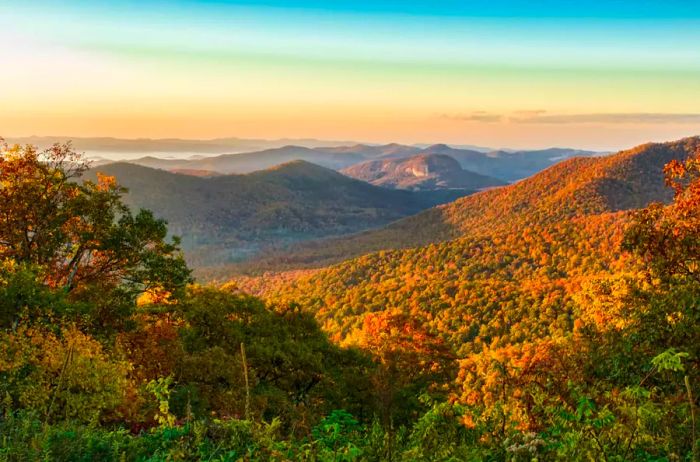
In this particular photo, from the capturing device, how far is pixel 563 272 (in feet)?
320

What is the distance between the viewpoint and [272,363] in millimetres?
29234

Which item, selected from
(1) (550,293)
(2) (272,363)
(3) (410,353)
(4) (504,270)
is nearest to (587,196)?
(4) (504,270)

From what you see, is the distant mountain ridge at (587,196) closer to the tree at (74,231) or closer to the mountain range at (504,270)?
the mountain range at (504,270)

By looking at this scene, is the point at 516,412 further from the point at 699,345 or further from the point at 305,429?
the point at 305,429

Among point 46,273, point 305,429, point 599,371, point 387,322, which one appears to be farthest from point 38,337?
point 387,322

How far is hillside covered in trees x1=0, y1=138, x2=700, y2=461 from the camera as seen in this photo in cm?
707

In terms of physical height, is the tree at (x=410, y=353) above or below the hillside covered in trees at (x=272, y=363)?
below

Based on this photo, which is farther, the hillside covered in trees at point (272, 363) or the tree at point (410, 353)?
the tree at point (410, 353)

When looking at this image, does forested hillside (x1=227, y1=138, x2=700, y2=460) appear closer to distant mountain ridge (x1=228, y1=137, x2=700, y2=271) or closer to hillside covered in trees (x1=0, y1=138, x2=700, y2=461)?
hillside covered in trees (x1=0, y1=138, x2=700, y2=461)

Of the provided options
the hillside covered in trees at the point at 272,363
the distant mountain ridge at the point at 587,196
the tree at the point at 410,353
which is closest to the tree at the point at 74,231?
the hillside covered in trees at the point at 272,363

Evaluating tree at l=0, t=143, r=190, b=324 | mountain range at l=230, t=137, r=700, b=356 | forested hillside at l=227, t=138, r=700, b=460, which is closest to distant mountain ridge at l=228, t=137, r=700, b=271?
mountain range at l=230, t=137, r=700, b=356

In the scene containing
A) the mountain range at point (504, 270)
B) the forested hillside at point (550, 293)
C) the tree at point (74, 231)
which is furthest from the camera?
the mountain range at point (504, 270)

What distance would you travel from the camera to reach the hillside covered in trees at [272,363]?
7074mm

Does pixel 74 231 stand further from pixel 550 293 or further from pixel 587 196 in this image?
pixel 587 196
